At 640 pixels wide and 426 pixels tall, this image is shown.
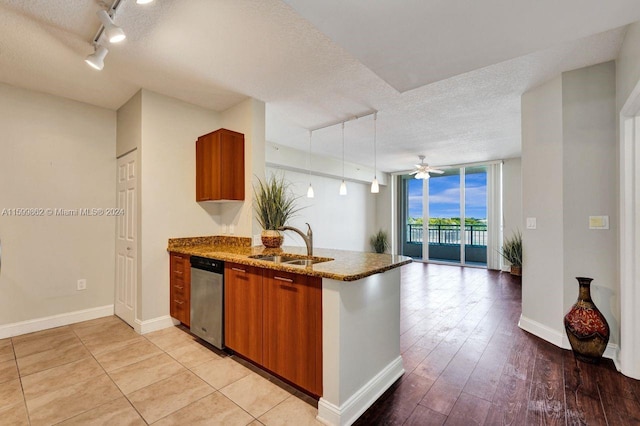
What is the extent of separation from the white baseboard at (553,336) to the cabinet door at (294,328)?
2.52 m

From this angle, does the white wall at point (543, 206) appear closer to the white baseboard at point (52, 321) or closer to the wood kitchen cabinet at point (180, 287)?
the wood kitchen cabinet at point (180, 287)

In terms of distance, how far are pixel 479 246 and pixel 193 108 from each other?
24.8ft

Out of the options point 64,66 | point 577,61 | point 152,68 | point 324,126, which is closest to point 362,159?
point 324,126

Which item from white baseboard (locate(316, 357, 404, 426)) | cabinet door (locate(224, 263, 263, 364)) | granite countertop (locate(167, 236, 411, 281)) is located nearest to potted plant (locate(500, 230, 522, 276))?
granite countertop (locate(167, 236, 411, 281))

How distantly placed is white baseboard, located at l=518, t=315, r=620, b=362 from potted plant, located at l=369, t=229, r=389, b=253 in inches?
212

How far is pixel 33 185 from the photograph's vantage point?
3174 millimetres

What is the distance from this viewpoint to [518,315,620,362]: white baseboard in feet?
8.11

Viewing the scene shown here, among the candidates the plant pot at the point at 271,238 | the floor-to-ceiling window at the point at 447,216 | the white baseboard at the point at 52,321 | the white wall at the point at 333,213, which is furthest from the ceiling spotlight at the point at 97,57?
the floor-to-ceiling window at the point at 447,216

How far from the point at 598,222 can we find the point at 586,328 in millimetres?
943

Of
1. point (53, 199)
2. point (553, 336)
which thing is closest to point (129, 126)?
point (53, 199)

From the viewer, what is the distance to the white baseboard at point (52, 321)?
3.00m

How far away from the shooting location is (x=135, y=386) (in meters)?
2.11

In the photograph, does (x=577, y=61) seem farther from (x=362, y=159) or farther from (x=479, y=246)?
(x=479, y=246)

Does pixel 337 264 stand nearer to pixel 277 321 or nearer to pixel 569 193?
pixel 277 321
